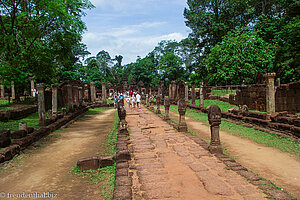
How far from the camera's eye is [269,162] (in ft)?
19.2

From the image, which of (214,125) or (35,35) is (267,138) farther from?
(35,35)

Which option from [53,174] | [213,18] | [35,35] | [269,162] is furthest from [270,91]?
[213,18]

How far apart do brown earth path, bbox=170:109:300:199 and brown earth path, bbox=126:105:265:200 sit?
35.6 inches

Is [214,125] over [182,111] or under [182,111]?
under

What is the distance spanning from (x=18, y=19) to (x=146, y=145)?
12659 mm

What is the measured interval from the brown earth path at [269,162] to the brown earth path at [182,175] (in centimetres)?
90

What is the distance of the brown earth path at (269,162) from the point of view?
4677 mm

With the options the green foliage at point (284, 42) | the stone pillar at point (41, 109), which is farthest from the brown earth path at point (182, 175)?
the green foliage at point (284, 42)

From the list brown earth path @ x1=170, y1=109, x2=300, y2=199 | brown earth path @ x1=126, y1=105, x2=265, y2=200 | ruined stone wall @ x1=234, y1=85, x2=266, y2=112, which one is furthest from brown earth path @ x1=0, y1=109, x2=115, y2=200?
ruined stone wall @ x1=234, y1=85, x2=266, y2=112

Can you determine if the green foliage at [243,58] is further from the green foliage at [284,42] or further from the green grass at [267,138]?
the green grass at [267,138]

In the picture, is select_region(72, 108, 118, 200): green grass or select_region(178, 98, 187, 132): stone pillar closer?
select_region(72, 108, 118, 200): green grass

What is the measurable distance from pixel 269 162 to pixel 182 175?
2.74 m

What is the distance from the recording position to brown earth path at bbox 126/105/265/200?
12.6 feet

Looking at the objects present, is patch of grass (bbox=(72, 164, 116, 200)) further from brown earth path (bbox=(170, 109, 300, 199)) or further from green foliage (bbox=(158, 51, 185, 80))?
green foliage (bbox=(158, 51, 185, 80))
